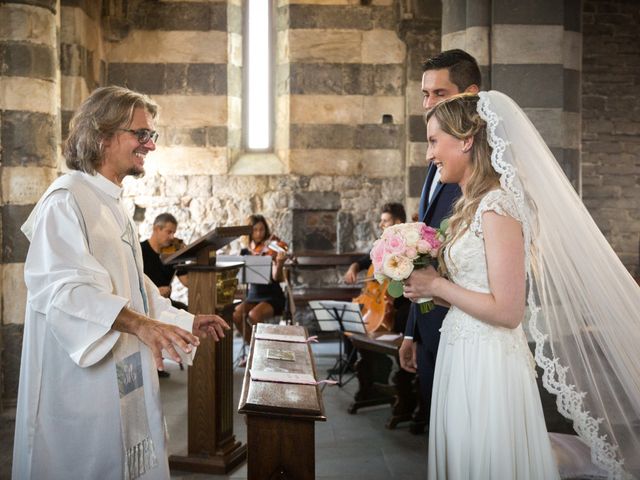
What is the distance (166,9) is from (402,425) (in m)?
6.21

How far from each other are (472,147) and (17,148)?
168 inches

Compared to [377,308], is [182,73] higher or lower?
higher

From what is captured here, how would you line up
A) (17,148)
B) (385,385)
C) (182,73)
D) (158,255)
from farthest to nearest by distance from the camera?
(182,73), (158,255), (385,385), (17,148)

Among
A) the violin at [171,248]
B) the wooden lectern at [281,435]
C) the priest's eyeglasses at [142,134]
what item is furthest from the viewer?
the violin at [171,248]


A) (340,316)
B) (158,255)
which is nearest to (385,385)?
(340,316)

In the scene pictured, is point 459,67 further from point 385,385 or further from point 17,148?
point 17,148

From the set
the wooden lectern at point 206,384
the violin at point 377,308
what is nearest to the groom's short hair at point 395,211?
the violin at point 377,308

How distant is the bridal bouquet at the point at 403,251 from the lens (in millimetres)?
2439

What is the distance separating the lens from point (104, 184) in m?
2.59

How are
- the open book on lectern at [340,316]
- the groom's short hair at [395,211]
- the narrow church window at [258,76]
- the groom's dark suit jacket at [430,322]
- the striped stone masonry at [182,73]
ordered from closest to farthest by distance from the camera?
the groom's dark suit jacket at [430,322] → the open book on lectern at [340,316] → the groom's short hair at [395,211] → the striped stone masonry at [182,73] → the narrow church window at [258,76]

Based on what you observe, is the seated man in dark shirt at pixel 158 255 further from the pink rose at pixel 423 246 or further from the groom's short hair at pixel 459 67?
the pink rose at pixel 423 246

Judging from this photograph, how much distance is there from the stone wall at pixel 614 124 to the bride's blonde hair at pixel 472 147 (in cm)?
914

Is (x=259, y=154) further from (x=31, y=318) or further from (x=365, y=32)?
(x=31, y=318)

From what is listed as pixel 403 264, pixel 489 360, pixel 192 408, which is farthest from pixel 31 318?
pixel 192 408
